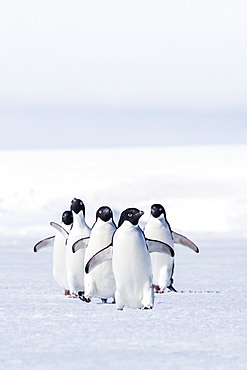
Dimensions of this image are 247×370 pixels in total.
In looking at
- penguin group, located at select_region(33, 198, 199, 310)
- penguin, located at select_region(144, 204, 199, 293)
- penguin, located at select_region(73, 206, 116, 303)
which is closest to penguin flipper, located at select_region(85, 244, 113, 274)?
penguin group, located at select_region(33, 198, 199, 310)

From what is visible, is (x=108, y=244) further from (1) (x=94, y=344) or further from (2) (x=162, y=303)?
(1) (x=94, y=344)

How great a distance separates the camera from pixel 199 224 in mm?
23781

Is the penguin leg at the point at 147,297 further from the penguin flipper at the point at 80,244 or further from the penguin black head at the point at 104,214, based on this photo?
the penguin flipper at the point at 80,244

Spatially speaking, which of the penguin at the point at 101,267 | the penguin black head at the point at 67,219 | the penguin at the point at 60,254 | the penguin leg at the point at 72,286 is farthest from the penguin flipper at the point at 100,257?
the penguin black head at the point at 67,219

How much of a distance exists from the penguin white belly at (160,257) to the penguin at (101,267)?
0.89 m

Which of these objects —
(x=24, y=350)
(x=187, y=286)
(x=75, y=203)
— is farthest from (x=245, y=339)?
(x=187, y=286)

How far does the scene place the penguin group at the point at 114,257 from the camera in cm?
563

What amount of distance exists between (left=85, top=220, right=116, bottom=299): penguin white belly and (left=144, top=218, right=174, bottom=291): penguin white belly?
901 mm

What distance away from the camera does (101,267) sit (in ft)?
19.9

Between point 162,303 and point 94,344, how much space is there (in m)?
1.96

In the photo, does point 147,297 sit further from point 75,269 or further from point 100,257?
point 75,269

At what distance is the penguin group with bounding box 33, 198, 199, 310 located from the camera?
18.5 ft

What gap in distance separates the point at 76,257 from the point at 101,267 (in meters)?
0.51

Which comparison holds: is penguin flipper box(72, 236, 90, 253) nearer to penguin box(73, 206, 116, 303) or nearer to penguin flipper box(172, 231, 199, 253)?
penguin box(73, 206, 116, 303)
